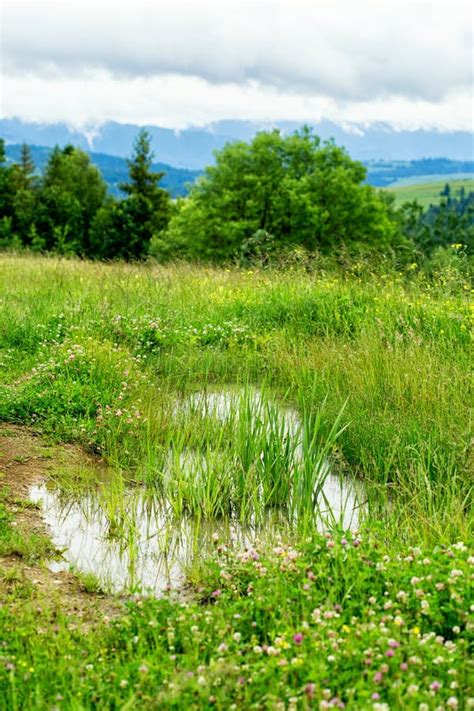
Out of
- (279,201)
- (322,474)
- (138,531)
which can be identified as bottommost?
(138,531)

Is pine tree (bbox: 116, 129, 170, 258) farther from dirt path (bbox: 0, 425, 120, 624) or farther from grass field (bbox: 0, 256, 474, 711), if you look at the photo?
dirt path (bbox: 0, 425, 120, 624)

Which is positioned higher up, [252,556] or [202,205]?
[202,205]

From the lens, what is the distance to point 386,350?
779 centimetres

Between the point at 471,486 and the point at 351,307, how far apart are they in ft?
16.6

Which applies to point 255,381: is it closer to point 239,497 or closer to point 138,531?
point 239,497

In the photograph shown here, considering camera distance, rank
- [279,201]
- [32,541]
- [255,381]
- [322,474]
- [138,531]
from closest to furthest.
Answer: [32,541] → [138,531] → [322,474] → [255,381] → [279,201]

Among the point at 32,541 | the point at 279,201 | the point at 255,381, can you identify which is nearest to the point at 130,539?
the point at 32,541

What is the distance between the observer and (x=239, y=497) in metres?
5.54

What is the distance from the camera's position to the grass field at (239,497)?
10.1 ft

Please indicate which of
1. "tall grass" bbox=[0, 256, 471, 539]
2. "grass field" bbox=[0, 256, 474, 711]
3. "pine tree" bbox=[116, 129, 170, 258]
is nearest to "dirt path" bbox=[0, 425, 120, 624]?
"grass field" bbox=[0, 256, 474, 711]

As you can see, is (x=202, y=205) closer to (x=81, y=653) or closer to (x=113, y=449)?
(x=113, y=449)

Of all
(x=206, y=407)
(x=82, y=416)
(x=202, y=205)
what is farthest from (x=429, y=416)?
(x=202, y=205)

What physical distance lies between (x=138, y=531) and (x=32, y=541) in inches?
29.2

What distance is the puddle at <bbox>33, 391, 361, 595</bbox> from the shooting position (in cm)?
460
